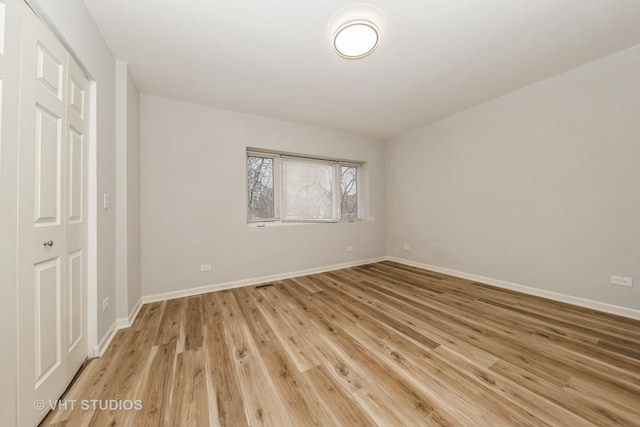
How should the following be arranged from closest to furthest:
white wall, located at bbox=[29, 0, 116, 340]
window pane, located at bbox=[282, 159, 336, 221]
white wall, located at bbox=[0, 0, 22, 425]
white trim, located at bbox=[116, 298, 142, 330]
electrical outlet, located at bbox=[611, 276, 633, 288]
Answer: white wall, located at bbox=[0, 0, 22, 425], white wall, located at bbox=[29, 0, 116, 340], white trim, located at bbox=[116, 298, 142, 330], electrical outlet, located at bbox=[611, 276, 633, 288], window pane, located at bbox=[282, 159, 336, 221]

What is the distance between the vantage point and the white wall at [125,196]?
7.09 feet

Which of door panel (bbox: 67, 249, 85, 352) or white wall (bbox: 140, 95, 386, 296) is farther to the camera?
white wall (bbox: 140, 95, 386, 296)

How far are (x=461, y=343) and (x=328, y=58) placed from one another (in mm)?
2871

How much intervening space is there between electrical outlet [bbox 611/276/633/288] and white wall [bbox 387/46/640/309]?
4cm

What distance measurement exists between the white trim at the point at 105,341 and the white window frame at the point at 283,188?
1.92 metres

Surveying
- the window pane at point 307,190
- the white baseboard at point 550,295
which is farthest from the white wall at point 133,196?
the white baseboard at point 550,295

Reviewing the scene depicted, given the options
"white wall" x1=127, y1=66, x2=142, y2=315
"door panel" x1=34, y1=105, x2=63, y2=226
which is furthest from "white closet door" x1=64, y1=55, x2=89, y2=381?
"white wall" x1=127, y1=66, x2=142, y2=315

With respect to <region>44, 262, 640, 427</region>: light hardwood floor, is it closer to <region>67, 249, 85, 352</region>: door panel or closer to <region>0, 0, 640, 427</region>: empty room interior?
<region>0, 0, 640, 427</region>: empty room interior

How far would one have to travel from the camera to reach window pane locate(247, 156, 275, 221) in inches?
144

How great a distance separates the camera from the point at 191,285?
3.02m

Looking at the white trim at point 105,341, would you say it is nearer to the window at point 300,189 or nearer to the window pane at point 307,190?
the window at point 300,189

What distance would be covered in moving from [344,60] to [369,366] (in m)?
2.73

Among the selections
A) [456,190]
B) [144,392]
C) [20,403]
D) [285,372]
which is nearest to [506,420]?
[285,372]

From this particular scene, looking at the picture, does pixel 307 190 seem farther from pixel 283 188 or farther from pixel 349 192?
pixel 349 192
